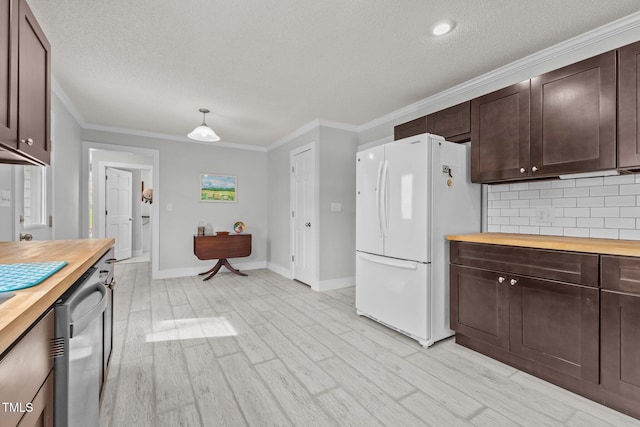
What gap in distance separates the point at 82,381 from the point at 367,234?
88.2 inches

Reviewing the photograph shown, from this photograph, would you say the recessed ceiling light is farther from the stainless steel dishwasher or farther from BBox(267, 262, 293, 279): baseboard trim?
BBox(267, 262, 293, 279): baseboard trim

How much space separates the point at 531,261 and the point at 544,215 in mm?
664

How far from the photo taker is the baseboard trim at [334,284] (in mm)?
3858

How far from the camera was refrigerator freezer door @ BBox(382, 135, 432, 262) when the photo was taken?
89.0 inches

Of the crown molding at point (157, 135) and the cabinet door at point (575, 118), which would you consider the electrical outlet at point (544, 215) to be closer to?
the cabinet door at point (575, 118)

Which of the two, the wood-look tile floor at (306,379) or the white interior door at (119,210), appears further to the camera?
the white interior door at (119,210)

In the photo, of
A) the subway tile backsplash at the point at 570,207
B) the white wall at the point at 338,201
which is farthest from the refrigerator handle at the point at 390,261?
the white wall at the point at 338,201

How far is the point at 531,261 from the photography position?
184 centimetres

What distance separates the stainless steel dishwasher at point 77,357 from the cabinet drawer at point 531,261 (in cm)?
223

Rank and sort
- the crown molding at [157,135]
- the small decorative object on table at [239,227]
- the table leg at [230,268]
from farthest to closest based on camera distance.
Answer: the small decorative object on table at [239,227] < the table leg at [230,268] < the crown molding at [157,135]

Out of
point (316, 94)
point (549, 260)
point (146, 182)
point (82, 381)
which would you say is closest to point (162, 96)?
point (316, 94)

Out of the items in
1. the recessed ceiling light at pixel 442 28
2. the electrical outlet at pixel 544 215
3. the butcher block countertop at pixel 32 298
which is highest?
the recessed ceiling light at pixel 442 28

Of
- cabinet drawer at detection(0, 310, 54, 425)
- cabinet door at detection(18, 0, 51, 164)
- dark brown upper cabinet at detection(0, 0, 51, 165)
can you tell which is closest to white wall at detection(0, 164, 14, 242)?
dark brown upper cabinet at detection(0, 0, 51, 165)

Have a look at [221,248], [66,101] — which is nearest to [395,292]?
[221,248]
